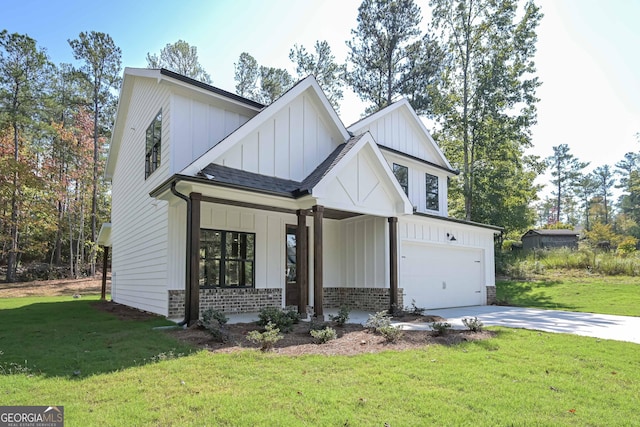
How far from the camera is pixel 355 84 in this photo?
26.7 metres

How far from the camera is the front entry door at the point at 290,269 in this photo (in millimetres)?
11742

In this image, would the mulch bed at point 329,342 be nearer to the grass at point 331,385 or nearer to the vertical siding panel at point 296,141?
the grass at point 331,385

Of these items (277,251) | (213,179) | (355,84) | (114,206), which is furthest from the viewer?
(355,84)

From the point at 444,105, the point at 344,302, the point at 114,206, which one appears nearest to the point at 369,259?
the point at 344,302

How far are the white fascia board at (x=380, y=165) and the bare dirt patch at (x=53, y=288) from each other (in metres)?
16.0

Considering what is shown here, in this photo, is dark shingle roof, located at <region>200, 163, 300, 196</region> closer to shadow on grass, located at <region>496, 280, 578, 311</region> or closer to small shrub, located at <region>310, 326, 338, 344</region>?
small shrub, located at <region>310, 326, 338, 344</region>

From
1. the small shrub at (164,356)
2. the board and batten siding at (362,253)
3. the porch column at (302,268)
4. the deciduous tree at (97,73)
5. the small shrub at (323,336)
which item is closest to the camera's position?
the small shrub at (164,356)

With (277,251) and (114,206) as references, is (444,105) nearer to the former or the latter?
(277,251)

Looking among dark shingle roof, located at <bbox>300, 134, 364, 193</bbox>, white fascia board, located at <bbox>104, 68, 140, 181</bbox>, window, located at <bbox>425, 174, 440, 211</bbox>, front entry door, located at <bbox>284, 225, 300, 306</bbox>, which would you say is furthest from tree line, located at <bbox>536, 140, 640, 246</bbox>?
white fascia board, located at <bbox>104, 68, 140, 181</bbox>

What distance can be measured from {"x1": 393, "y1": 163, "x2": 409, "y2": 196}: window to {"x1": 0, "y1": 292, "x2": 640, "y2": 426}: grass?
927cm

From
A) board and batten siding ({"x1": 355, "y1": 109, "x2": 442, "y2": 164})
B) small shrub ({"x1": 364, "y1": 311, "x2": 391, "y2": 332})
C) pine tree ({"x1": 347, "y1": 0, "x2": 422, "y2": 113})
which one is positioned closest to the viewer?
small shrub ({"x1": 364, "y1": 311, "x2": 391, "y2": 332})

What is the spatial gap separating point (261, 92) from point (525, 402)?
1112 inches

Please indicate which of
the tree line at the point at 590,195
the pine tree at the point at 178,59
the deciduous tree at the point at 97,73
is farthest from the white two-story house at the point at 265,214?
the tree line at the point at 590,195

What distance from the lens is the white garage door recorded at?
495 inches
